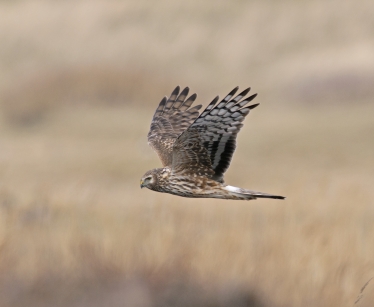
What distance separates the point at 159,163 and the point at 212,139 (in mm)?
9446

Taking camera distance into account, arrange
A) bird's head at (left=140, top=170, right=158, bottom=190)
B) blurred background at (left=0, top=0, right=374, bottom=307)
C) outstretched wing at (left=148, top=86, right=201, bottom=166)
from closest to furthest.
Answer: bird's head at (left=140, top=170, right=158, bottom=190) → outstretched wing at (left=148, top=86, right=201, bottom=166) → blurred background at (left=0, top=0, right=374, bottom=307)

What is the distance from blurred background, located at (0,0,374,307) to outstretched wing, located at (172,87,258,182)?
6.58 feet

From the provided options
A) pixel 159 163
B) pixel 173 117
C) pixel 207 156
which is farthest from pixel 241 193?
pixel 159 163

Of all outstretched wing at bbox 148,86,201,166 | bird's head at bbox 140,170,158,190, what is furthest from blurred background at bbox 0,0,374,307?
bird's head at bbox 140,170,158,190

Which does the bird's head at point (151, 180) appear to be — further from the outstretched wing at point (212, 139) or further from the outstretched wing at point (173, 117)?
the outstretched wing at point (173, 117)

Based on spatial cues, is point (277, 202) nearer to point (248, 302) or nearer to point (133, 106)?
point (248, 302)

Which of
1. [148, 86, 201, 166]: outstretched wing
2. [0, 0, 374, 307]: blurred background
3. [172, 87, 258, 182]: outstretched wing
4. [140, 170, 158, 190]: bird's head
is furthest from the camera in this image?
[0, 0, 374, 307]: blurred background

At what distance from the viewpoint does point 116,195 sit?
1236 cm

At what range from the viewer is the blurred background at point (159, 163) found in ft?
24.7

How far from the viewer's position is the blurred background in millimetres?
7516

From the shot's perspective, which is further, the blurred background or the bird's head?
the blurred background

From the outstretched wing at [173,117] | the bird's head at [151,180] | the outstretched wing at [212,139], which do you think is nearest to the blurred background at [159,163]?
the outstretched wing at [173,117]

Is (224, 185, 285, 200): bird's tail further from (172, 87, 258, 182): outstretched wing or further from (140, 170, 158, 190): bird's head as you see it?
(140, 170, 158, 190): bird's head

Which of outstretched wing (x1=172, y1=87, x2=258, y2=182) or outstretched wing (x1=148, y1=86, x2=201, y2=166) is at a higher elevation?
outstretched wing (x1=148, y1=86, x2=201, y2=166)
